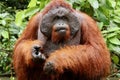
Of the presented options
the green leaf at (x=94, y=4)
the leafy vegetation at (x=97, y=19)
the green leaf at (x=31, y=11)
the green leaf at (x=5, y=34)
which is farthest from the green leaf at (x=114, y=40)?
the green leaf at (x=5, y=34)

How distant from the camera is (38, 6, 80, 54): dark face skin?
13.6ft

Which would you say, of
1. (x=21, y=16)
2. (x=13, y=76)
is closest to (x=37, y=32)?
(x=21, y=16)

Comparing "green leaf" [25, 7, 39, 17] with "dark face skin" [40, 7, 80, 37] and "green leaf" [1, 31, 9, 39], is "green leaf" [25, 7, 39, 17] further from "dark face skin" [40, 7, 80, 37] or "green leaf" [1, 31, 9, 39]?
"dark face skin" [40, 7, 80, 37]

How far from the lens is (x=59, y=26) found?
4.12 metres

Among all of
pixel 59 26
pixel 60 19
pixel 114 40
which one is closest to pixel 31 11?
pixel 114 40

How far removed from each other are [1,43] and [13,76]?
63 centimetres

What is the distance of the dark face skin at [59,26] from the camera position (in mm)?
4148

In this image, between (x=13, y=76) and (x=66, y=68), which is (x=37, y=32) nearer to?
(x=66, y=68)

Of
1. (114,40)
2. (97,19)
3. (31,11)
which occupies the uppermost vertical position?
(31,11)

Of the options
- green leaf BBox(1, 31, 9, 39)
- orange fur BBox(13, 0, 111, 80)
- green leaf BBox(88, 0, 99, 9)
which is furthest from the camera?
green leaf BBox(1, 31, 9, 39)

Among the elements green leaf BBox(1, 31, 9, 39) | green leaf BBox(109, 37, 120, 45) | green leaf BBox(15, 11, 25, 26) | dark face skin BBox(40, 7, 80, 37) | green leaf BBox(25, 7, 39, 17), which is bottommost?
green leaf BBox(109, 37, 120, 45)

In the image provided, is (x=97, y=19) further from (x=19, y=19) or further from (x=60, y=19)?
(x=60, y=19)

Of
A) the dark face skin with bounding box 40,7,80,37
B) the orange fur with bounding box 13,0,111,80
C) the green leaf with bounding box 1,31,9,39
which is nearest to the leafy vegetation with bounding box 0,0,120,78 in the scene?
the green leaf with bounding box 1,31,9,39

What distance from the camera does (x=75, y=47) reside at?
4246 millimetres
